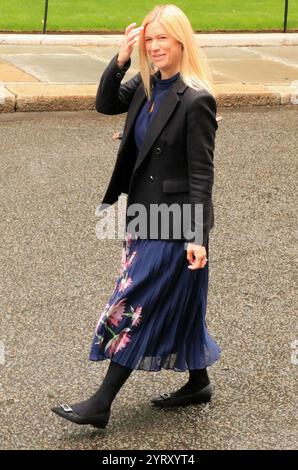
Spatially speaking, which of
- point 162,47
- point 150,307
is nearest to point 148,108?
point 162,47

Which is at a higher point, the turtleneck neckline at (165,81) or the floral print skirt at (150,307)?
the turtleneck neckline at (165,81)

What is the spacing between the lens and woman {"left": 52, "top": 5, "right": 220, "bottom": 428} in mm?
3963

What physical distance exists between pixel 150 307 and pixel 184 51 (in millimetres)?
1016

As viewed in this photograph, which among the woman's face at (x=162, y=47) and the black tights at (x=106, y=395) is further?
the black tights at (x=106, y=395)

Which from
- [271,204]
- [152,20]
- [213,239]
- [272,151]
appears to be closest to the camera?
[152,20]

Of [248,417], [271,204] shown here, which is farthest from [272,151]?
[248,417]

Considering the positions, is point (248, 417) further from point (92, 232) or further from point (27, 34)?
point (27, 34)

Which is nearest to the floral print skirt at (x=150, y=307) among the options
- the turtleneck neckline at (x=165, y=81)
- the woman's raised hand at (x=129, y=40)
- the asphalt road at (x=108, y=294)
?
the asphalt road at (x=108, y=294)

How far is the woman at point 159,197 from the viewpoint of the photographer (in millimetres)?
3963

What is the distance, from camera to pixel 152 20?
3926mm

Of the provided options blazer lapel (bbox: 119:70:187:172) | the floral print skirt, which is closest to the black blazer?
blazer lapel (bbox: 119:70:187:172)

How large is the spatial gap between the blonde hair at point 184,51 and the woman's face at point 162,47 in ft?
0.05

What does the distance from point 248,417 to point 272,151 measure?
4906 mm

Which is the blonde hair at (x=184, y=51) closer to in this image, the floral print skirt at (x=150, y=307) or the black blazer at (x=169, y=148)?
the black blazer at (x=169, y=148)
